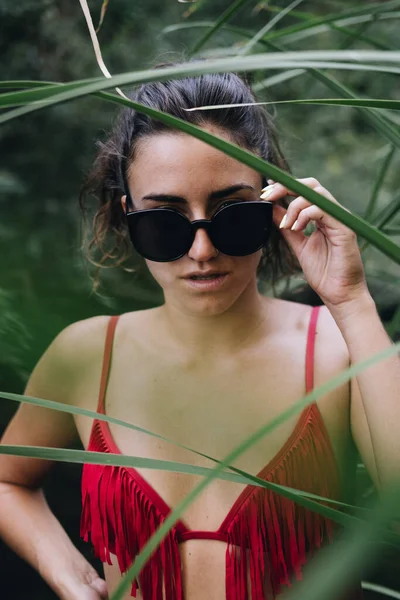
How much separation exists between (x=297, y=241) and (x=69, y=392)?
1.93 ft

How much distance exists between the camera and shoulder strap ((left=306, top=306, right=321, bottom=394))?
1.27 meters

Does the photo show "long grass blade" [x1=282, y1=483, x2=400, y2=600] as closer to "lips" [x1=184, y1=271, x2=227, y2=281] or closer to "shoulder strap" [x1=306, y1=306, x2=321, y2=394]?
"lips" [x1=184, y1=271, x2=227, y2=281]

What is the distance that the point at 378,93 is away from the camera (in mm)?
2586

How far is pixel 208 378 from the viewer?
1336mm

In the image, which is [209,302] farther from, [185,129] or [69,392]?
[185,129]

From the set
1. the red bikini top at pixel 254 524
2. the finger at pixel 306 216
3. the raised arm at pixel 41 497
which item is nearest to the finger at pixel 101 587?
the raised arm at pixel 41 497

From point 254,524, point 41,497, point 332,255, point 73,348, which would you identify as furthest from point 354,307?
point 41,497

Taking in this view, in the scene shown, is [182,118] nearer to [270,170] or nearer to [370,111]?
[370,111]

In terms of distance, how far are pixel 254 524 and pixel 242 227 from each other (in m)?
0.51

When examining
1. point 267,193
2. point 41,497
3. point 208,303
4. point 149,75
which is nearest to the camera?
point 149,75

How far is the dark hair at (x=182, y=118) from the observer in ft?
3.96

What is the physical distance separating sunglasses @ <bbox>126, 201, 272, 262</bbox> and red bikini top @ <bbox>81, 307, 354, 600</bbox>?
1.01ft

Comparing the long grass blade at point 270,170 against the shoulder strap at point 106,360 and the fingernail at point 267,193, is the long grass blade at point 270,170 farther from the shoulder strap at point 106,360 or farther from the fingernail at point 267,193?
the shoulder strap at point 106,360

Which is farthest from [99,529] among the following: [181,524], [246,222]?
[246,222]
